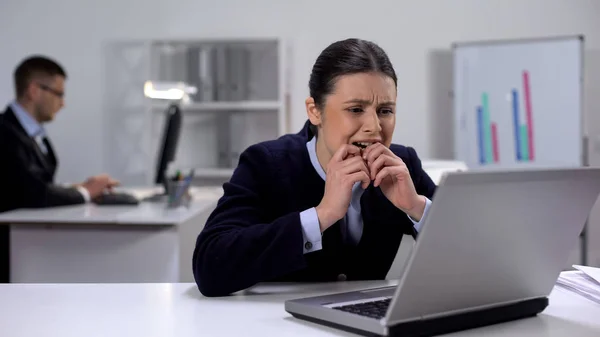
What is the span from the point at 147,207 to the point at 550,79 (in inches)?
108

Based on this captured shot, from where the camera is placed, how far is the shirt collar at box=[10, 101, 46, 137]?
140 inches

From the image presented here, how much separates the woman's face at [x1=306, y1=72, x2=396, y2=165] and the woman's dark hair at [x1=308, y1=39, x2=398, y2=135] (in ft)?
0.05

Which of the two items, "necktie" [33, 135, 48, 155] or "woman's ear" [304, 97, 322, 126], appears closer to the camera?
"woman's ear" [304, 97, 322, 126]

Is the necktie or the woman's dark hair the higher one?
the woman's dark hair

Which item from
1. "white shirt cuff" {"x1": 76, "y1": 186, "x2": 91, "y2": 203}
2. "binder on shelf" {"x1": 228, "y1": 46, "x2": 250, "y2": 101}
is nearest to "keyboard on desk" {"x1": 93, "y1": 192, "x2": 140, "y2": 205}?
"white shirt cuff" {"x1": 76, "y1": 186, "x2": 91, "y2": 203}

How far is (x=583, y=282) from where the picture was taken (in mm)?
1312

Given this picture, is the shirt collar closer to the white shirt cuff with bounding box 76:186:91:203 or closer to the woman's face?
the white shirt cuff with bounding box 76:186:91:203

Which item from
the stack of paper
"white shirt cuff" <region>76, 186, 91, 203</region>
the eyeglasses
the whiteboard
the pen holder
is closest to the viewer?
the stack of paper

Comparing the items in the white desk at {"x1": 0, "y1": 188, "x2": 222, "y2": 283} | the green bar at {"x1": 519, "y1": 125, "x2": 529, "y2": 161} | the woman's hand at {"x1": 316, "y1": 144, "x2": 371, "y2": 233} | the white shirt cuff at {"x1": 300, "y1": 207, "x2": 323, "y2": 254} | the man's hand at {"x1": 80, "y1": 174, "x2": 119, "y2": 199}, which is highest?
the woman's hand at {"x1": 316, "y1": 144, "x2": 371, "y2": 233}

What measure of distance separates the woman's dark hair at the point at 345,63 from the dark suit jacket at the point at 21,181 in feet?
7.21

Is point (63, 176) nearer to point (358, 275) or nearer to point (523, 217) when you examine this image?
point (358, 275)

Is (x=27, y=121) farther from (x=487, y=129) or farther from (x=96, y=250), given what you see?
(x=487, y=129)

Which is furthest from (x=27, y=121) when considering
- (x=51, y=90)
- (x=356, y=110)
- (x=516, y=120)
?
(x=516, y=120)

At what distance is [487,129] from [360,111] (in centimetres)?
346
